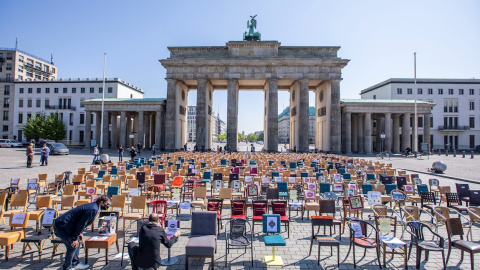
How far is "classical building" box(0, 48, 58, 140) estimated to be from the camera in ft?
220

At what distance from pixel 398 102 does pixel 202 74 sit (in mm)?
34135

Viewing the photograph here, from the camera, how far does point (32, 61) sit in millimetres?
76750

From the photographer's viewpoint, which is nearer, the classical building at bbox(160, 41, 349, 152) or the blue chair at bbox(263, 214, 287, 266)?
the blue chair at bbox(263, 214, 287, 266)

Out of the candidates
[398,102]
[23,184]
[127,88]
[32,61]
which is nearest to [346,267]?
[23,184]

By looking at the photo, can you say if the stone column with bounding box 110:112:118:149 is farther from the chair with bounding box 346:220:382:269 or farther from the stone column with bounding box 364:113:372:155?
the chair with bounding box 346:220:382:269

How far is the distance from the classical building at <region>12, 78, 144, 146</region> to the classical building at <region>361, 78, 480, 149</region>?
67.4 metres

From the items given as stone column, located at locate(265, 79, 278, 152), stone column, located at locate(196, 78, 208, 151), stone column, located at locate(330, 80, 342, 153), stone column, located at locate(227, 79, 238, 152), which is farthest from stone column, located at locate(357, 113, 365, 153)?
stone column, located at locate(196, 78, 208, 151)

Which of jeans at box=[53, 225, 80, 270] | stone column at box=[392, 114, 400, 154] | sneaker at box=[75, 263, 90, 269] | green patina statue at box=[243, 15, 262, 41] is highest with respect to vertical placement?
green patina statue at box=[243, 15, 262, 41]

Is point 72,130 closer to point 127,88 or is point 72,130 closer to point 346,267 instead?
point 127,88

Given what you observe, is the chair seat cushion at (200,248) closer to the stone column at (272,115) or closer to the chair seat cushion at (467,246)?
the chair seat cushion at (467,246)

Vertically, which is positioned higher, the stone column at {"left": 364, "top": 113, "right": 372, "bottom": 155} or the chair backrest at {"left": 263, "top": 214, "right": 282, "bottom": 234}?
the stone column at {"left": 364, "top": 113, "right": 372, "bottom": 155}

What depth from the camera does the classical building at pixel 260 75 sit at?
4612 cm

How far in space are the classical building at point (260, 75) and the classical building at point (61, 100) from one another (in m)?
25.7

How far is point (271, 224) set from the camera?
6828 millimetres
